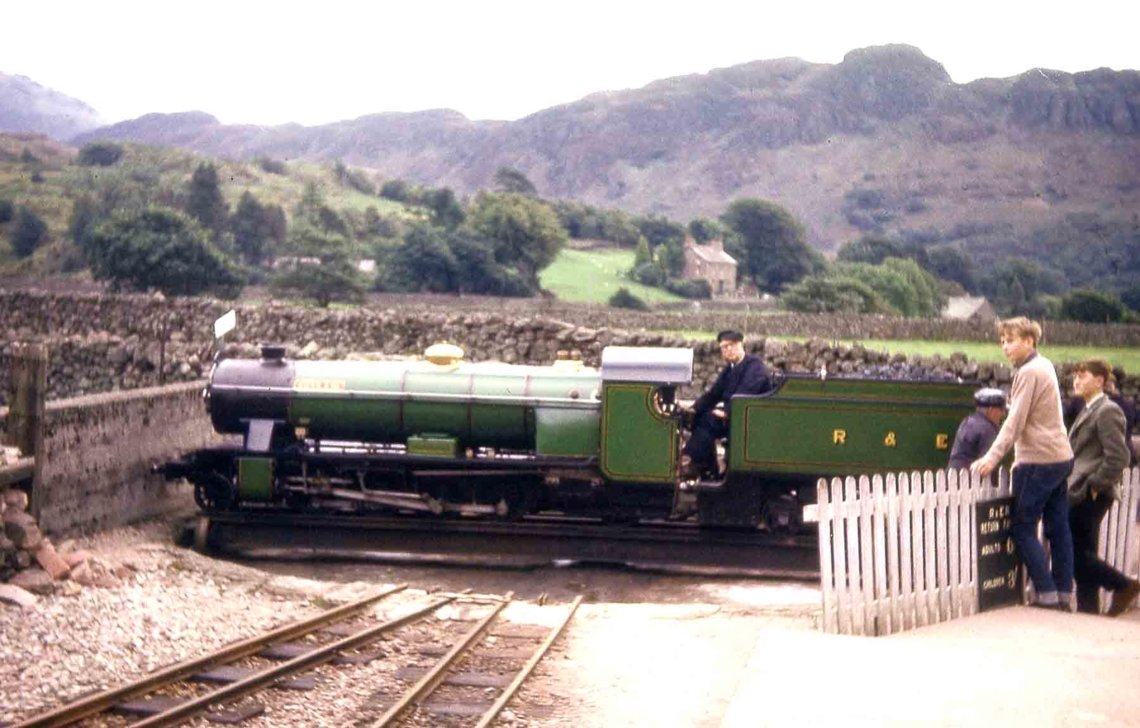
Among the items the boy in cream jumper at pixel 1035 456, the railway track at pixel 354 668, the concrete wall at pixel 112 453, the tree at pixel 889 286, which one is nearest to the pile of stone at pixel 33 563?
the concrete wall at pixel 112 453

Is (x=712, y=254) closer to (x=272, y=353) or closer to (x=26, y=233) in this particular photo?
(x=26, y=233)

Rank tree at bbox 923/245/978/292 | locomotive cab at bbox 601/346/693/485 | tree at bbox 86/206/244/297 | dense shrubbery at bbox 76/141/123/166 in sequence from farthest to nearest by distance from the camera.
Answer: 1. dense shrubbery at bbox 76/141/123/166
2. tree at bbox 923/245/978/292
3. tree at bbox 86/206/244/297
4. locomotive cab at bbox 601/346/693/485

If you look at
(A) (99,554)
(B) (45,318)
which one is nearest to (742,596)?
(A) (99,554)

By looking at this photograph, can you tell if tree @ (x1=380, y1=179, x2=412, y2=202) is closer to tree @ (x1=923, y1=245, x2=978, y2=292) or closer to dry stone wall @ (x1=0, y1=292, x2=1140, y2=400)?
tree @ (x1=923, y1=245, x2=978, y2=292)

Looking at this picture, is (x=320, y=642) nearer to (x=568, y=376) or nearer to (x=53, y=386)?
(x=568, y=376)

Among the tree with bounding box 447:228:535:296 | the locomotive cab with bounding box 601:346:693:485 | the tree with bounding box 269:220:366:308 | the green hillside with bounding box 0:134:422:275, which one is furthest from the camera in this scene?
the green hillside with bounding box 0:134:422:275

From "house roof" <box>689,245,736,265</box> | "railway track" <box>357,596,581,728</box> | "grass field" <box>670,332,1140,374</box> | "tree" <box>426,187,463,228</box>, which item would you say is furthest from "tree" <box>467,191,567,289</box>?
"railway track" <box>357,596,581,728</box>

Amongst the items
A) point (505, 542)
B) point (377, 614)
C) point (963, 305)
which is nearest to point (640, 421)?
point (505, 542)

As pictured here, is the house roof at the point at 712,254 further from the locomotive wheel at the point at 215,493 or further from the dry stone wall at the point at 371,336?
the locomotive wheel at the point at 215,493

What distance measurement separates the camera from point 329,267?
51.4m

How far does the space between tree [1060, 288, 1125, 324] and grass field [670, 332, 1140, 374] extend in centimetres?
236

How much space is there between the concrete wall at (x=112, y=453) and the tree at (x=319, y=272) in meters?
31.5

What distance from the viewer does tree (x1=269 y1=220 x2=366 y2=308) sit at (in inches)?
1964

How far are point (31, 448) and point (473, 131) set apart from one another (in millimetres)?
162300
